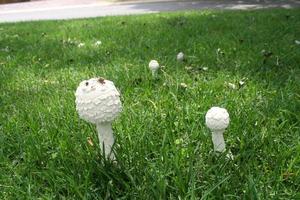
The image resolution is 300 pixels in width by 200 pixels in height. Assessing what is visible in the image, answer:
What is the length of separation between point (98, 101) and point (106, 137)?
269 millimetres

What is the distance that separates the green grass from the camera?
2.00 metres

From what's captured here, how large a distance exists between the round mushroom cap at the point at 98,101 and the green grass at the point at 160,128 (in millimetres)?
276

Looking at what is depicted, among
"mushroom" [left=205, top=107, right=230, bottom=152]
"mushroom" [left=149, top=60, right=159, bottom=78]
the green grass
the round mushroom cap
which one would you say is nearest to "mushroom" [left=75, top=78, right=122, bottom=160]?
the round mushroom cap

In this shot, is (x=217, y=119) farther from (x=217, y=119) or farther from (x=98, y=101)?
(x=98, y=101)

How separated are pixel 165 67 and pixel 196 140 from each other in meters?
1.86

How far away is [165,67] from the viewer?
165 inches

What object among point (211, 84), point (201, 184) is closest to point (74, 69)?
point (211, 84)

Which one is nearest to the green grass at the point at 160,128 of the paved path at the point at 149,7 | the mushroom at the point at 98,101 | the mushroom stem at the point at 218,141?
the mushroom stem at the point at 218,141

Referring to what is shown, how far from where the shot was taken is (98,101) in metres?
1.88

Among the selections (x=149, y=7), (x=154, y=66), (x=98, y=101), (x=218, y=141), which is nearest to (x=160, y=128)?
(x=218, y=141)

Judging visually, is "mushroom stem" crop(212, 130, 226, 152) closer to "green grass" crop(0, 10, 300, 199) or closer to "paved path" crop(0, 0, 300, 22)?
"green grass" crop(0, 10, 300, 199)

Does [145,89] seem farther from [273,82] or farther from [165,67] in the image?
[273,82]

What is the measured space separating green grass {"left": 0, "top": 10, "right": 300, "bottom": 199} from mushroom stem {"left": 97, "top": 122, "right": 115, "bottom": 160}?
0.20 ft

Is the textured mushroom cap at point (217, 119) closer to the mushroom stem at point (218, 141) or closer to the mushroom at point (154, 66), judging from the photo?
the mushroom stem at point (218, 141)
